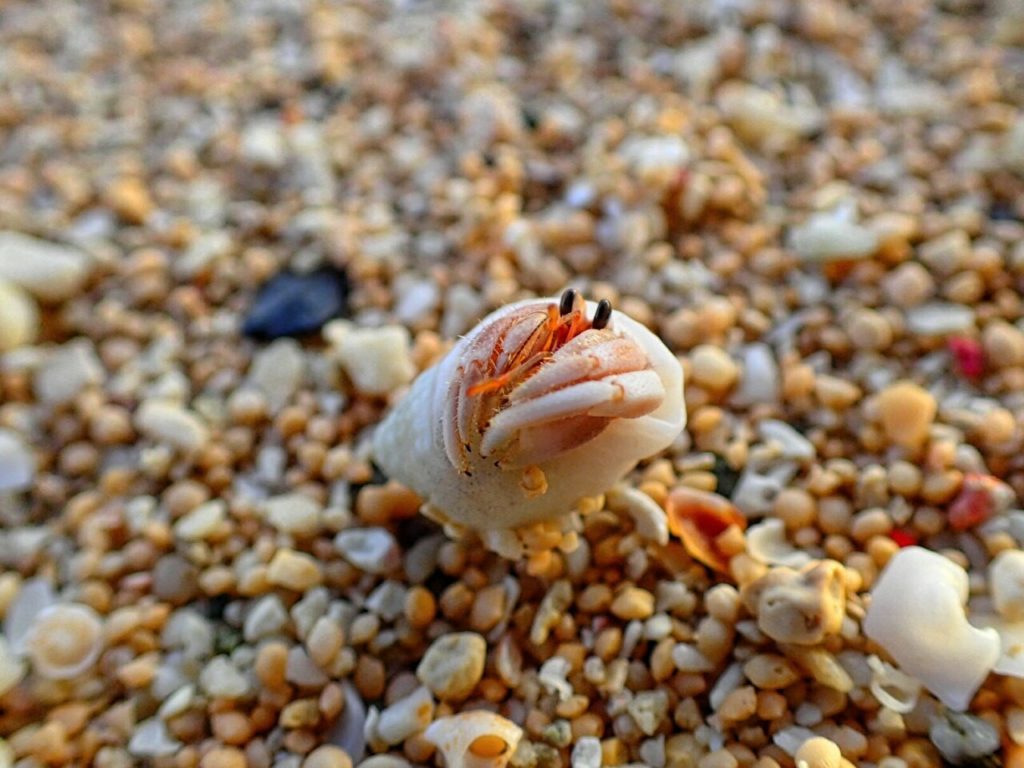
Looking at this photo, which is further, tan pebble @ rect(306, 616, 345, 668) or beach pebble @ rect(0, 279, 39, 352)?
beach pebble @ rect(0, 279, 39, 352)

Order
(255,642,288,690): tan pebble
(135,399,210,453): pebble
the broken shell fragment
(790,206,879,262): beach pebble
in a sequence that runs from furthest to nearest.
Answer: (790,206,879,262): beach pebble < (135,399,210,453): pebble < (255,642,288,690): tan pebble < the broken shell fragment

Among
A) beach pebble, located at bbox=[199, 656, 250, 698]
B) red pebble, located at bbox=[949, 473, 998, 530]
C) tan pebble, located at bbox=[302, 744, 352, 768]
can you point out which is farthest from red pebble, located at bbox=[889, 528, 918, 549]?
beach pebble, located at bbox=[199, 656, 250, 698]

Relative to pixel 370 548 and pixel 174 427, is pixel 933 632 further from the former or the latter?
pixel 174 427

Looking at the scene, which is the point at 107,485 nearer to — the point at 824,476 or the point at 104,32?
the point at 824,476

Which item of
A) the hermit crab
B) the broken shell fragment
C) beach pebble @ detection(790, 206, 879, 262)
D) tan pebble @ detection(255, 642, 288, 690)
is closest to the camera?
the hermit crab

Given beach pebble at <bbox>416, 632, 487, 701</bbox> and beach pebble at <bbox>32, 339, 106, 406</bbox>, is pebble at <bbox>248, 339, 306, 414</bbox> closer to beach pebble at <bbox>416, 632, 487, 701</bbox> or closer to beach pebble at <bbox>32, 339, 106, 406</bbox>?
beach pebble at <bbox>32, 339, 106, 406</bbox>

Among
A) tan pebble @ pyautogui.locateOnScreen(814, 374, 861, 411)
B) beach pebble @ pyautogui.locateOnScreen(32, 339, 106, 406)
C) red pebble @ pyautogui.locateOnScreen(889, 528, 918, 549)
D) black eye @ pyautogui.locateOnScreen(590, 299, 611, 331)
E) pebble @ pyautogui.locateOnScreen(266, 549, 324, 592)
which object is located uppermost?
black eye @ pyautogui.locateOnScreen(590, 299, 611, 331)
